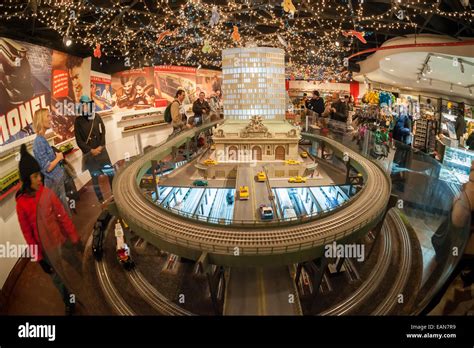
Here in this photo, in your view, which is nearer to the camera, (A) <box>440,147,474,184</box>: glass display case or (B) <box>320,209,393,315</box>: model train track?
(B) <box>320,209,393,315</box>: model train track

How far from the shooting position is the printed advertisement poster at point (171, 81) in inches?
1161

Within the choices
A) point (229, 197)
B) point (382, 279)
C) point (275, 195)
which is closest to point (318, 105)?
point (275, 195)

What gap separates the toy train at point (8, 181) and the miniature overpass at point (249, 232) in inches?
142

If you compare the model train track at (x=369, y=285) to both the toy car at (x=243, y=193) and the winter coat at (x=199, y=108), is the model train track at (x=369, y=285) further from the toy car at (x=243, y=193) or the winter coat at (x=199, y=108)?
the winter coat at (x=199, y=108)

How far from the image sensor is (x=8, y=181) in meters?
9.34

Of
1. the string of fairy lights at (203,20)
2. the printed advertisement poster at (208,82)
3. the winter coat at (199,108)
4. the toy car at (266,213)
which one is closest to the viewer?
the toy car at (266,213)

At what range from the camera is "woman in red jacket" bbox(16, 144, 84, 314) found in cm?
638

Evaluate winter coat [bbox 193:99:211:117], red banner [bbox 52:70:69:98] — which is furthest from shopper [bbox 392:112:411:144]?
red banner [bbox 52:70:69:98]

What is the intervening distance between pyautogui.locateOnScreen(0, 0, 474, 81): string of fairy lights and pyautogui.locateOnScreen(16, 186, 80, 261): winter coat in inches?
245

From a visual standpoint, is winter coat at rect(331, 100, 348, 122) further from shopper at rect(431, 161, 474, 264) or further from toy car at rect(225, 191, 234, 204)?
shopper at rect(431, 161, 474, 264)

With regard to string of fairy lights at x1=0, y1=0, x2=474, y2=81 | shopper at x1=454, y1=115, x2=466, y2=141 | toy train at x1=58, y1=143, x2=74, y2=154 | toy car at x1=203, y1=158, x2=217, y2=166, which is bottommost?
toy car at x1=203, y1=158, x2=217, y2=166

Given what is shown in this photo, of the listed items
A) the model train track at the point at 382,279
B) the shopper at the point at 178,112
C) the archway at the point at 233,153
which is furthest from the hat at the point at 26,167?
the archway at the point at 233,153

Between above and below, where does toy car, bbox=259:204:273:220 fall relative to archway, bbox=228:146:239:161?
above
